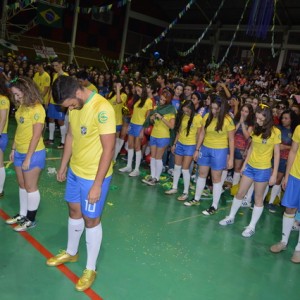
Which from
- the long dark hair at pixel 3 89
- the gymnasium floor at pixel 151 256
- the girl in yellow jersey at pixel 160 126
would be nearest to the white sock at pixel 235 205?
the gymnasium floor at pixel 151 256

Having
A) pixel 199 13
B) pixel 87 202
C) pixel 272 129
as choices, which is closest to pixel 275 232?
pixel 272 129

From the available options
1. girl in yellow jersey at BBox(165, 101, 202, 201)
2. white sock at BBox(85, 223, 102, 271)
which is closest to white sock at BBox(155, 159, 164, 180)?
girl in yellow jersey at BBox(165, 101, 202, 201)

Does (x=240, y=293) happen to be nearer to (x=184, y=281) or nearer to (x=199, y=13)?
(x=184, y=281)

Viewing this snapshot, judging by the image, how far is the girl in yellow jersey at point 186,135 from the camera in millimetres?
5555

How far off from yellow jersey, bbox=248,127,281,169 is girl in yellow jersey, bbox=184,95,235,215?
0.45 meters

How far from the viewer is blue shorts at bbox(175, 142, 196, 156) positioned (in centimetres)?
566

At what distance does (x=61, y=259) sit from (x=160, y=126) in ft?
10.6

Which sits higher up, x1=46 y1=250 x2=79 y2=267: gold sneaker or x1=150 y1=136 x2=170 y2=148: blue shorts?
x1=150 y1=136 x2=170 y2=148: blue shorts

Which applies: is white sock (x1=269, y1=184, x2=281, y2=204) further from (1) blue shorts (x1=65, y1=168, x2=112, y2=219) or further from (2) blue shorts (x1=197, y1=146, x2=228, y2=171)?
(1) blue shorts (x1=65, y1=168, x2=112, y2=219)

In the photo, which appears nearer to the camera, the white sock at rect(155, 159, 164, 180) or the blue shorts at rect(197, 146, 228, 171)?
the blue shorts at rect(197, 146, 228, 171)

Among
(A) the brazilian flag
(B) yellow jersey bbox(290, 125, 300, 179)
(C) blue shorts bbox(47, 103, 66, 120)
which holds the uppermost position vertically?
(A) the brazilian flag

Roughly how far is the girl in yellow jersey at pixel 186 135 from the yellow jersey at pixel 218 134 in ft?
1.63

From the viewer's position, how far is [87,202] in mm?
2820

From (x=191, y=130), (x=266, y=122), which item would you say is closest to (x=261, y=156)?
(x=266, y=122)
